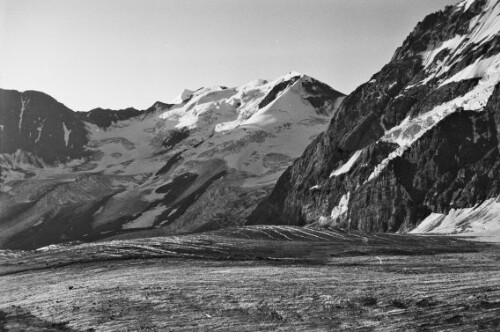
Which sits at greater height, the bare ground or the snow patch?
the snow patch

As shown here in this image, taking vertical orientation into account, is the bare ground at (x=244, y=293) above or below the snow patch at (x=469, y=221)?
below

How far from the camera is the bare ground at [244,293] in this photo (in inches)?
1737

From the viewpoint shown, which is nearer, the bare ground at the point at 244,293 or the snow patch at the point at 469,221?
the bare ground at the point at 244,293

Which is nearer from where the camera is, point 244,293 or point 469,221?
point 244,293

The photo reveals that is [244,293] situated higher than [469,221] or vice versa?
[469,221]

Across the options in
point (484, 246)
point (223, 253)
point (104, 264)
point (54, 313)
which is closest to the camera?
point (54, 313)

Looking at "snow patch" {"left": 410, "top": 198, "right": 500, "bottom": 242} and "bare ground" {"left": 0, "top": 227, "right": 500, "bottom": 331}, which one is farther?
"snow patch" {"left": 410, "top": 198, "right": 500, "bottom": 242}

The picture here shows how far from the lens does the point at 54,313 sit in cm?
5222

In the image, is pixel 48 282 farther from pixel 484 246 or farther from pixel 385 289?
pixel 484 246

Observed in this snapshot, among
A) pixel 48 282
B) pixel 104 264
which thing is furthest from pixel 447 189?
pixel 48 282

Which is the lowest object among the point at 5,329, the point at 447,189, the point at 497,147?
the point at 5,329

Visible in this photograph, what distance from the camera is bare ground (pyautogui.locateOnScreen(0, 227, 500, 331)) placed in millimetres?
44125

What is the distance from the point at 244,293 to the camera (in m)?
56.0

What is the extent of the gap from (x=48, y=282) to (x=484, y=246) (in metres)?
77.6
